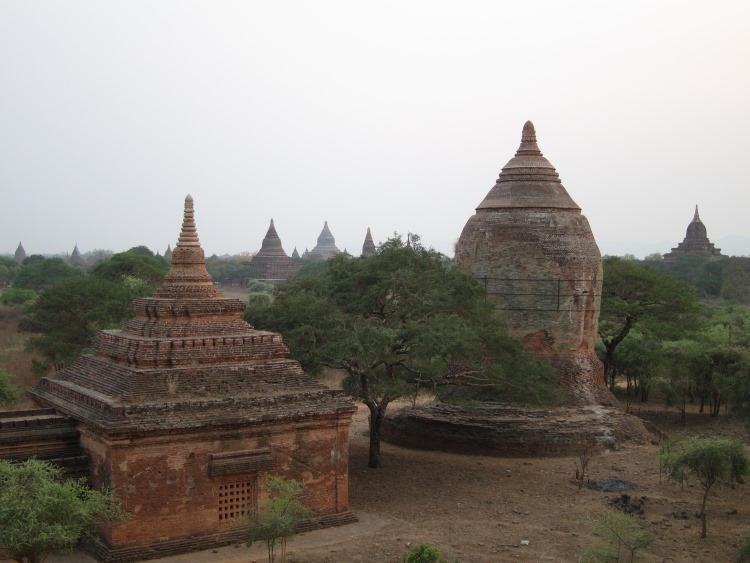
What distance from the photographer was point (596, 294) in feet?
78.8

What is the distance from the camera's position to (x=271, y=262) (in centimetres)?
8706

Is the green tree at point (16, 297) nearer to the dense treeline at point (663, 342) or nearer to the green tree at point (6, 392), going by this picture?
the green tree at point (6, 392)

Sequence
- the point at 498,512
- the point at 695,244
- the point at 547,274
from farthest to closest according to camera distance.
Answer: the point at 695,244
the point at 547,274
the point at 498,512

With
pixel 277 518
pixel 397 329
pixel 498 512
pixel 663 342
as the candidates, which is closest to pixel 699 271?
pixel 663 342

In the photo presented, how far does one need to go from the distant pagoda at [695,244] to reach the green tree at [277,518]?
76.0 m

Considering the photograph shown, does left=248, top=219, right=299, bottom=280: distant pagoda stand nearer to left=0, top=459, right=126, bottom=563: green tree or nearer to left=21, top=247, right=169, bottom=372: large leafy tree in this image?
left=21, top=247, right=169, bottom=372: large leafy tree

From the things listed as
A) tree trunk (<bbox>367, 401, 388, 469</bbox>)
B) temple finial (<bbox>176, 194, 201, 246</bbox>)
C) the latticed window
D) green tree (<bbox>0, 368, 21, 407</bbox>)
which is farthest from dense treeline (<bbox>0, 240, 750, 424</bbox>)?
the latticed window

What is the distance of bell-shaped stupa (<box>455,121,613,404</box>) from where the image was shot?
23391 millimetres

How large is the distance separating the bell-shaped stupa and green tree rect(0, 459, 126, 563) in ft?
46.1

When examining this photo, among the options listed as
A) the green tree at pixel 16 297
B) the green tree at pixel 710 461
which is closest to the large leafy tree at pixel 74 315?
the green tree at pixel 710 461

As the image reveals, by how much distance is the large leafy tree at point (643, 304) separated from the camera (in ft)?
98.4

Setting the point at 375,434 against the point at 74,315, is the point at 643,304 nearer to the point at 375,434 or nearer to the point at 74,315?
Result: the point at 375,434

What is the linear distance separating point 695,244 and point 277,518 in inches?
3126

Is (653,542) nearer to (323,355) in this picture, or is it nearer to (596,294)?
(323,355)
